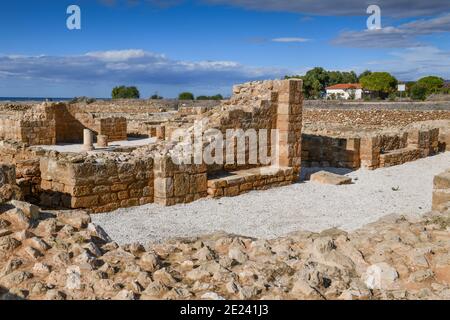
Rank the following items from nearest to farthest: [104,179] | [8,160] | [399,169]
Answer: [104,179]
[8,160]
[399,169]

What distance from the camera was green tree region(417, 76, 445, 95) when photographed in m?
65.4

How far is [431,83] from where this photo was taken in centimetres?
6844

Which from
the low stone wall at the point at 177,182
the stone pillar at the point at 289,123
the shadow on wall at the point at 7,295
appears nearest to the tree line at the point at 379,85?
the stone pillar at the point at 289,123

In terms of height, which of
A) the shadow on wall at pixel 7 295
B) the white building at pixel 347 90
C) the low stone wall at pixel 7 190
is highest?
the white building at pixel 347 90

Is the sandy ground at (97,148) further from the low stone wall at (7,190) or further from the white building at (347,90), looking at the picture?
the white building at (347,90)

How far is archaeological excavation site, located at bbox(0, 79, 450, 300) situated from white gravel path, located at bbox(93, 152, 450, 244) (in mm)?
40

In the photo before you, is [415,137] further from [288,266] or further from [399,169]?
[288,266]

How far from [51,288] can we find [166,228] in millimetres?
4149

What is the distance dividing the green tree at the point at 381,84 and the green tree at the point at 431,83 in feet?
13.3

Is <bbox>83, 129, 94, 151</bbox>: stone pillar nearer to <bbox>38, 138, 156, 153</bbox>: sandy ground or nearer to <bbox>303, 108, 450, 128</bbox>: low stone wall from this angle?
<bbox>38, 138, 156, 153</bbox>: sandy ground

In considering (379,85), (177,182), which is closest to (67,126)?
(177,182)

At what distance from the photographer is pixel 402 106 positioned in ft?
111

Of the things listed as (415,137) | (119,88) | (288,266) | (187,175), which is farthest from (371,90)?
(288,266)

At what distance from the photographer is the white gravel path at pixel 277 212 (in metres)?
8.09
